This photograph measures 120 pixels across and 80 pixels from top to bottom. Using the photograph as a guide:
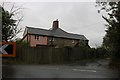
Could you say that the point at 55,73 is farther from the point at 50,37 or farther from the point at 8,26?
the point at 50,37

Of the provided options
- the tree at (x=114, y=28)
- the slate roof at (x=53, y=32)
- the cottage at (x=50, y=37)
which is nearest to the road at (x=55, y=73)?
the tree at (x=114, y=28)

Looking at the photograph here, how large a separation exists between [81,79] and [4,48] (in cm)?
463

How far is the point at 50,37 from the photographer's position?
56.6 metres

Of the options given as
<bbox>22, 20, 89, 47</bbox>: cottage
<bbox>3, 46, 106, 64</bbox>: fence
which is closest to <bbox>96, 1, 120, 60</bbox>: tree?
<bbox>3, 46, 106, 64</bbox>: fence

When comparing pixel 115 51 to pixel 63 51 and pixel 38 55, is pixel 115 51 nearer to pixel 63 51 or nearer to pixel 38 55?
pixel 63 51

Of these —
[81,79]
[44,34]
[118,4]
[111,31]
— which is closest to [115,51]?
[111,31]

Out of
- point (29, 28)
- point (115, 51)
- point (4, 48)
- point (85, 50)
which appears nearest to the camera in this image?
point (4, 48)

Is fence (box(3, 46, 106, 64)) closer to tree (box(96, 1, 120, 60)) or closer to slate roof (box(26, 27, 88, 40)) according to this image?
tree (box(96, 1, 120, 60))

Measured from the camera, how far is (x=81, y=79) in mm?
11500

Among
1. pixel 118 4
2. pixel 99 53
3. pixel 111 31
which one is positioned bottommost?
pixel 99 53

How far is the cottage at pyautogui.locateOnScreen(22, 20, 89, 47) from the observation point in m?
53.2

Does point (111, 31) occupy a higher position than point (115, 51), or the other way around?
point (111, 31)

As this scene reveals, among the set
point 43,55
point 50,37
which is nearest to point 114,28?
point 43,55

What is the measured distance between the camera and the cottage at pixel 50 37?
53.2 meters
